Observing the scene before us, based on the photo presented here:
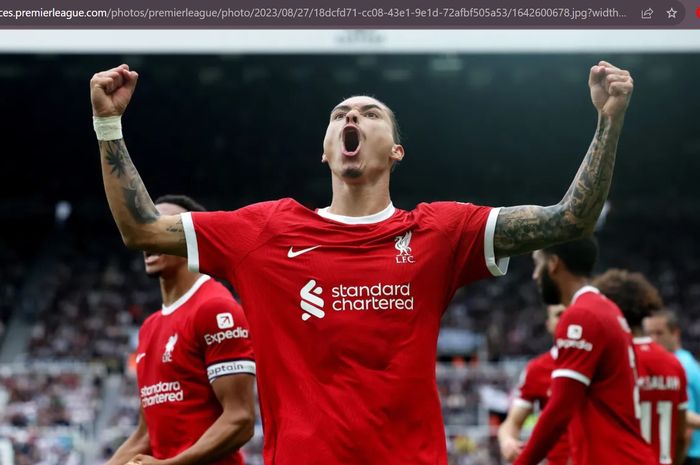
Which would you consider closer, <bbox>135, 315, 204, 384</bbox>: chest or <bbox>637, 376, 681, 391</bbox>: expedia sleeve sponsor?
<bbox>135, 315, 204, 384</bbox>: chest

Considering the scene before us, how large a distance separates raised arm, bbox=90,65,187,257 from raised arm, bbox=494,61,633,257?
1.23 m

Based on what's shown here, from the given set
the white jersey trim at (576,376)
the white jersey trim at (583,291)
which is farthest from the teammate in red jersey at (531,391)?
the white jersey trim at (576,376)

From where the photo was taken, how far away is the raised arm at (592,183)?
3344mm

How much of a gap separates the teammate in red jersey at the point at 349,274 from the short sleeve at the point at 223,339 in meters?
1.11

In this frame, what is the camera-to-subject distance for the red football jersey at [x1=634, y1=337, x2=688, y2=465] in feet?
18.8

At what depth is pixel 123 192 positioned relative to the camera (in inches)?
136

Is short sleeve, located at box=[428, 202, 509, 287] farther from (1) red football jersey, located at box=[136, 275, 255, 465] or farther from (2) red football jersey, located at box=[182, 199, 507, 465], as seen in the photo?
(1) red football jersey, located at box=[136, 275, 255, 465]

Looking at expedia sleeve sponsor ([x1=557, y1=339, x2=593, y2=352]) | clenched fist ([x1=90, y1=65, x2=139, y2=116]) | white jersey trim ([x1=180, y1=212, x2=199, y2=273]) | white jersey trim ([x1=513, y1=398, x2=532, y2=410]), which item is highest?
clenched fist ([x1=90, y1=65, x2=139, y2=116])

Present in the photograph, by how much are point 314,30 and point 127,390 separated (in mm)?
7881

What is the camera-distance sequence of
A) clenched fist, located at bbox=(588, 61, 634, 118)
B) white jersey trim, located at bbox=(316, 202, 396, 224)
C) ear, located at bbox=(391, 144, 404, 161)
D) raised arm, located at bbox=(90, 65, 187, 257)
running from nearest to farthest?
1. clenched fist, located at bbox=(588, 61, 634, 118)
2. raised arm, located at bbox=(90, 65, 187, 257)
3. white jersey trim, located at bbox=(316, 202, 396, 224)
4. ear, located at bbox=(391, 144, 404, 161)

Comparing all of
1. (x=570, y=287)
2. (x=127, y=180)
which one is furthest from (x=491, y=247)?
(x=570, y=287)

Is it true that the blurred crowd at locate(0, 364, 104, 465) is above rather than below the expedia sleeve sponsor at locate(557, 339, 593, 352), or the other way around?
below

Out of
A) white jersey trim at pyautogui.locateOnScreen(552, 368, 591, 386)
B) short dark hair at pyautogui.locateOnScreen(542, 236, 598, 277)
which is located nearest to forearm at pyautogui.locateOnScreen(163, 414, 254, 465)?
white jersey trim at pyautogui.locateOnScreen(552, 368, 591, 386)

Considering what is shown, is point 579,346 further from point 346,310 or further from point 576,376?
point 346,310
